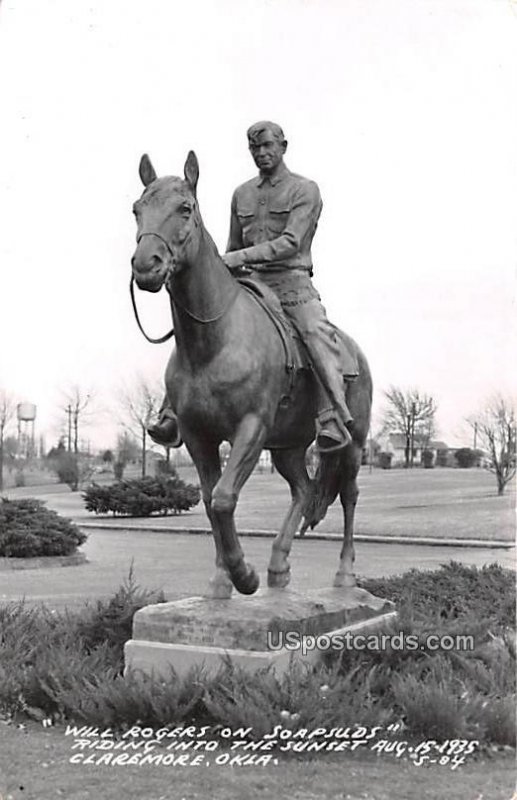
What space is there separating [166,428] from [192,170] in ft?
5.76

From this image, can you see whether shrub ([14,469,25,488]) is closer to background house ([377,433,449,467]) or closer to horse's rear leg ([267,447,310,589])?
background house ([377,433,449,467])

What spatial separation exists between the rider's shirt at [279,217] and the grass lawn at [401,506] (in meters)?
14.5

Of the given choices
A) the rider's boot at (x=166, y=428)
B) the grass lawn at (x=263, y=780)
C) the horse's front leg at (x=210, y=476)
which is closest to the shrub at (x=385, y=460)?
the horse's front leg at (x=210, y=476)

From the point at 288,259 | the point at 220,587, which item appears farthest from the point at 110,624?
the point at 288,259

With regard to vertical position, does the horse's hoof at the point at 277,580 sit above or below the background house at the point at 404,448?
below

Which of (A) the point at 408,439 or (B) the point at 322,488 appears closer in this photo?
(B) the point at 322,488

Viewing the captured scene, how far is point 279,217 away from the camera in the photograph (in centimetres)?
682

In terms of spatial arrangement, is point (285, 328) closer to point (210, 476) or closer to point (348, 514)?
point (210, 476)

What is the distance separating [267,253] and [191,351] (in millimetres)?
943

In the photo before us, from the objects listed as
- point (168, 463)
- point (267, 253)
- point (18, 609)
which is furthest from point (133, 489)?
point (267, 253)

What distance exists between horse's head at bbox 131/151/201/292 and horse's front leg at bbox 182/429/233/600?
128 cm

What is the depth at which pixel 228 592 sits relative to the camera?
6543 mm

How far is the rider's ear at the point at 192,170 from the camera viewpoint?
5.62 metres

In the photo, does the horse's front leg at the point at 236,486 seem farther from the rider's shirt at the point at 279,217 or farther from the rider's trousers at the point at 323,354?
the rider's shirt at the point at 279,217
